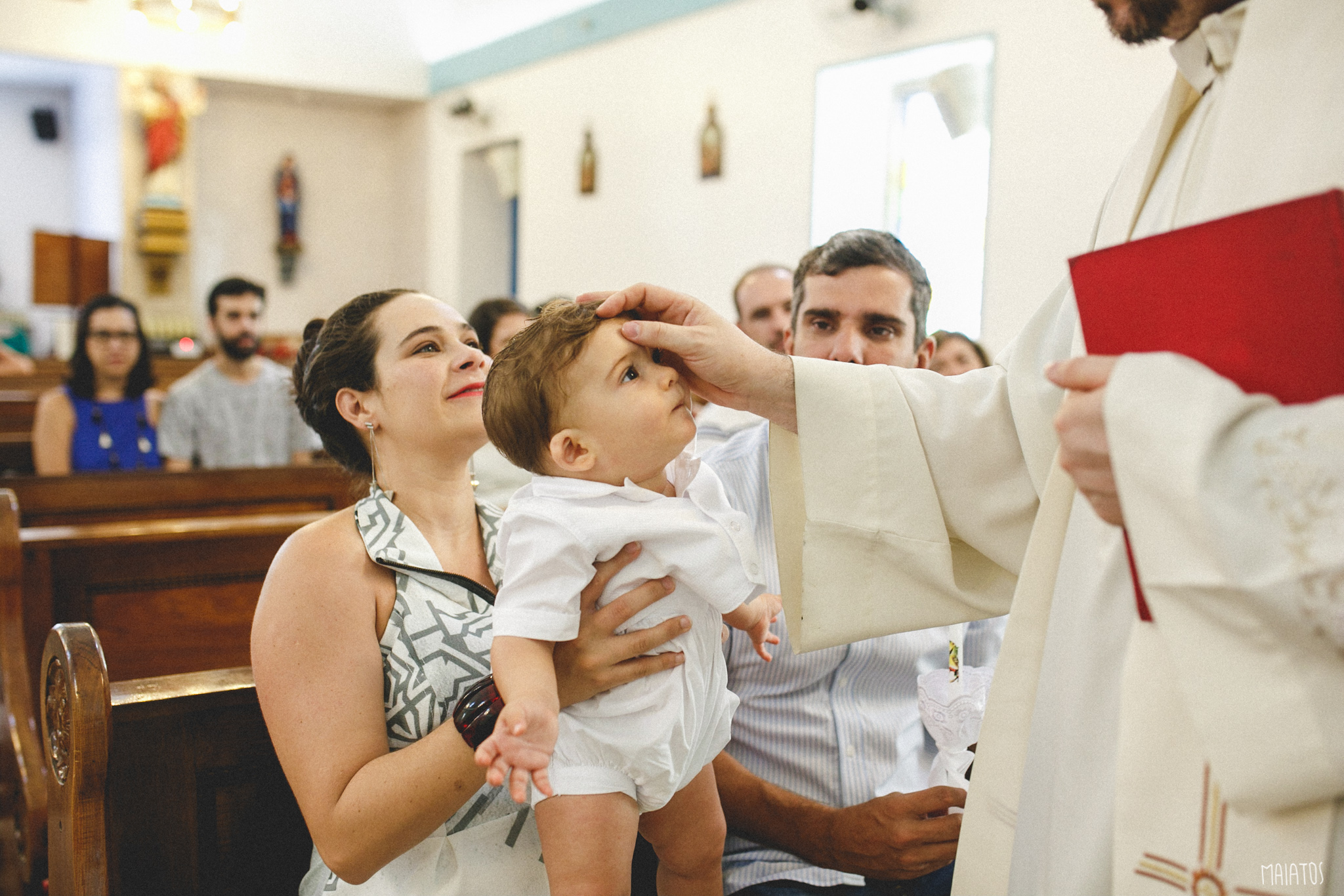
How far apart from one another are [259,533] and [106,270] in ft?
31.4

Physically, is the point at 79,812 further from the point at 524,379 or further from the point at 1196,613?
the point at 1196,613

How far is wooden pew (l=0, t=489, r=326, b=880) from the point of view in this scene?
9.32 feet

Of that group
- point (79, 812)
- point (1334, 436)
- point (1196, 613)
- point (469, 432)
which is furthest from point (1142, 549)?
point (79, 812)

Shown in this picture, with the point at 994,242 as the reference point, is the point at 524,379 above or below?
below

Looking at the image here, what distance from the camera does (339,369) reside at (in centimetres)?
200

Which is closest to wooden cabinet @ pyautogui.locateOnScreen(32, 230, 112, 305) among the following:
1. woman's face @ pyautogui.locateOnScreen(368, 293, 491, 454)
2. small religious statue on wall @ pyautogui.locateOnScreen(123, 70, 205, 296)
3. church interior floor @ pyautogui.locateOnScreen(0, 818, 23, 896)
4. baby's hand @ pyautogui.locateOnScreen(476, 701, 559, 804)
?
small religious statue on wall @ pyautogui.locateOnScreen(123, 70, 205, 296)

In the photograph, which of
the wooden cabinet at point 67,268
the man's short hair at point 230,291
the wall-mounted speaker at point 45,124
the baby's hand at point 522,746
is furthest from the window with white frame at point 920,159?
the wall-mounted speaker at point 45,124

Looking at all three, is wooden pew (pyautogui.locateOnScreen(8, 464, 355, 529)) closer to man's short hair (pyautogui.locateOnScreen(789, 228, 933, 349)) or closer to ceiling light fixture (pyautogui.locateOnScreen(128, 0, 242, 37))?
man's short hair (pyautogui.locateOnScreen(789, 228, 933, 349))

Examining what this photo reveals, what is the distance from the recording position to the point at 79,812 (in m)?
1.66

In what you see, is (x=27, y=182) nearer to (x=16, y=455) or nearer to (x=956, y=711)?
(x=16, y=455)

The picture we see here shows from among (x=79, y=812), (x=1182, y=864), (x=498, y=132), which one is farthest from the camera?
(x=498, y=132)

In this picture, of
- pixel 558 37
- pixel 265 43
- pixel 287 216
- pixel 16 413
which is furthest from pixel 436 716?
pixel 287 216

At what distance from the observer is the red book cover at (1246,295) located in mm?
916

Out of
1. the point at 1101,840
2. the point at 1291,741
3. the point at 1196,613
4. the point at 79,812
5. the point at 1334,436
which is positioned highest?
the point at 1334,436
